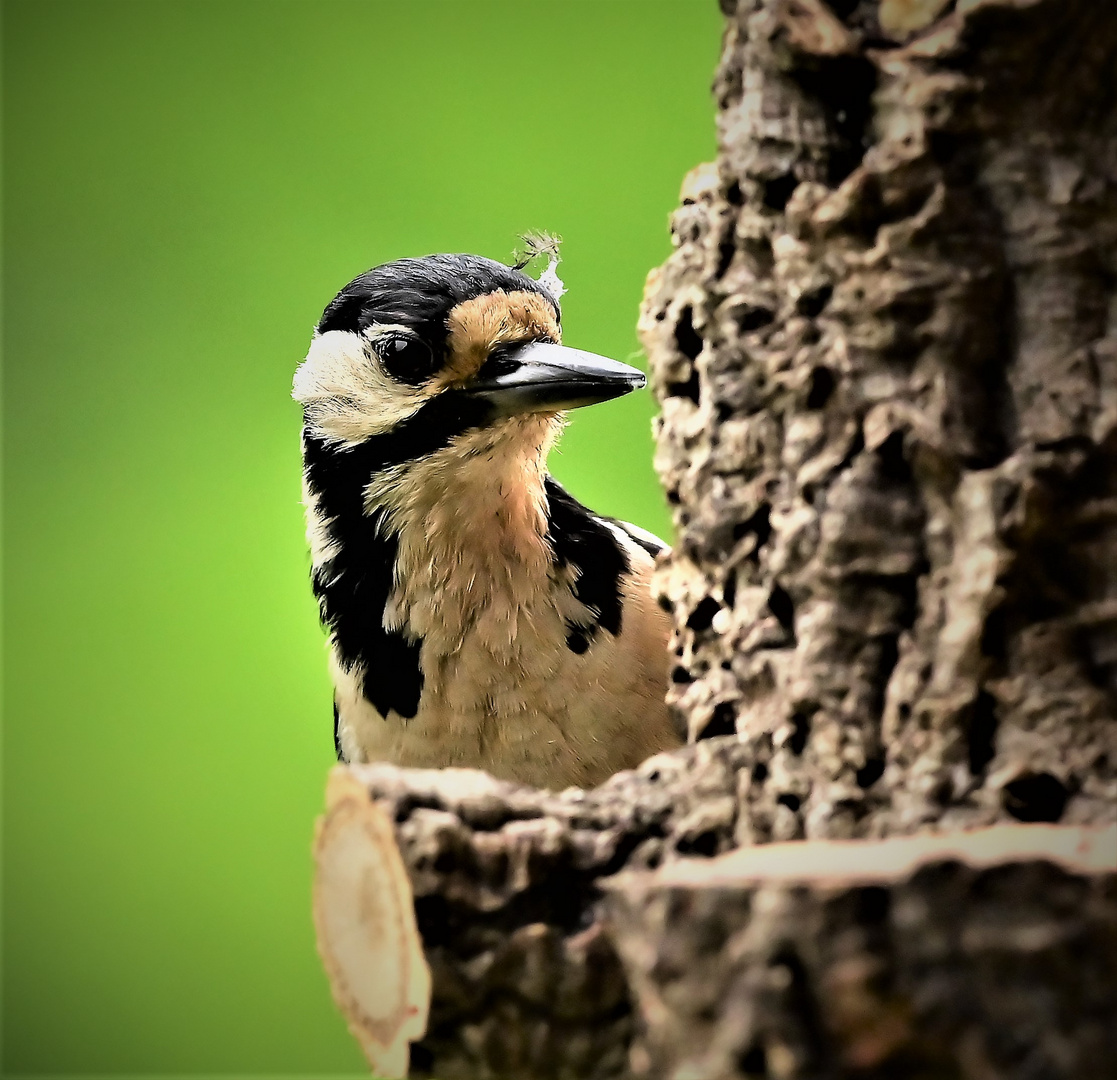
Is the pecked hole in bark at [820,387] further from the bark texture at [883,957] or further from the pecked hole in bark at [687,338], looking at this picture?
the bark texture at [883,957]

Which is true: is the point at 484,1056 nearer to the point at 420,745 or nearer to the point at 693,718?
the point at 693,718

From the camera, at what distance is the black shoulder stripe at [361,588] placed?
141cm

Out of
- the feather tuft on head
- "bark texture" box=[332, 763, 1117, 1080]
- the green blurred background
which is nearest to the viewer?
"bark texture" box=[332, 763, 1117, 1080]

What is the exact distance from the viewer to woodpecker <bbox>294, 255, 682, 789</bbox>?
1357 mm

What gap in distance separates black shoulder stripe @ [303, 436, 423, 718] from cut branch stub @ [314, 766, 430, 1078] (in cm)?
54

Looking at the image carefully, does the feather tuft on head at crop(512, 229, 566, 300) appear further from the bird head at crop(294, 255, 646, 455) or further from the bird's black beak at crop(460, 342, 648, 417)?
the bird's black beak at crop(460, 342, 648, 417)

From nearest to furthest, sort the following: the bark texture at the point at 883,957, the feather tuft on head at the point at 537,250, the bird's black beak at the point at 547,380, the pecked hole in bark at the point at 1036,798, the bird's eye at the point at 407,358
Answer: the bark texture at the point at 883,957, the pecked hole in bark at the point at 1036,798, the bird's black beak at the point at 547,380, the bird's eye at the point at 407,358, the feather tuft on head at the point at 537,250

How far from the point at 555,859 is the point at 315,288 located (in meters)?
1.94

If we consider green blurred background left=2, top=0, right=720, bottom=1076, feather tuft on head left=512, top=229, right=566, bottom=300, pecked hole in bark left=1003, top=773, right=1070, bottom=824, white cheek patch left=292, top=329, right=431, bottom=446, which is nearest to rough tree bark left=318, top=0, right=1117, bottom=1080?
pecked hole in bark left=1003, top=773, right=1070, bottom=824

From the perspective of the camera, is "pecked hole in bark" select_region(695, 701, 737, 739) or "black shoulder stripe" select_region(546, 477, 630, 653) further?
"black shoulder stripe" select_region(546, 477, 630, 653)

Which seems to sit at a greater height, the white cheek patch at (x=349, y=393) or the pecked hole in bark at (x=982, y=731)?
the white cheek patch at (x=349, y=393)

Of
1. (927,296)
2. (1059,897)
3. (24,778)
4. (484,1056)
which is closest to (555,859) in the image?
(484,1056)

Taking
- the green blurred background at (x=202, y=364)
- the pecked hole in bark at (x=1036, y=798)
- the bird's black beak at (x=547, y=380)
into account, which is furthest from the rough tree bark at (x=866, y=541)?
the green blurred background at (x=202, y=364)

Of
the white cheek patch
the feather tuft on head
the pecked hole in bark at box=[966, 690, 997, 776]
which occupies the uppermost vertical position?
the feather tuft on head
